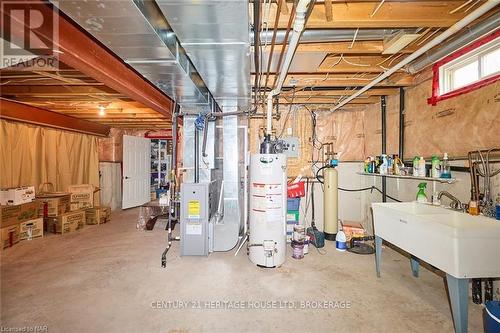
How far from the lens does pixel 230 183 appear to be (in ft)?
11.9

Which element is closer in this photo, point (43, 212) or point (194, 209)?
point (194, 209)

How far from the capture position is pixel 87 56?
1.89m

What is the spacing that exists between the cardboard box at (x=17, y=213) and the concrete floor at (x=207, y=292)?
0.49 meters

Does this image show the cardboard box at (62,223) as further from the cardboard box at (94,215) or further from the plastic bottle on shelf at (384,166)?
the plastic bottle on shelf at (384,166)

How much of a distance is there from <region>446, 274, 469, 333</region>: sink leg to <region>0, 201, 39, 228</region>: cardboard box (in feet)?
18.2

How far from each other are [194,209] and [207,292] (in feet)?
3.88

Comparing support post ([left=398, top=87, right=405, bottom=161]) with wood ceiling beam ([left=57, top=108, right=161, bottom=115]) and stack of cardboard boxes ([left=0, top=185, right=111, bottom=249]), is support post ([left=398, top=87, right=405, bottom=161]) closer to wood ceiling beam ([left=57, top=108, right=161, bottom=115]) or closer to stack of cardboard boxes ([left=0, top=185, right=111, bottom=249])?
wood ceiling beam ([left=57, top=108, right=161, bottom=115])

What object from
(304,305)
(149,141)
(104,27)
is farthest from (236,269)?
(149,141)

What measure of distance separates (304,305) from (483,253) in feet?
4.63

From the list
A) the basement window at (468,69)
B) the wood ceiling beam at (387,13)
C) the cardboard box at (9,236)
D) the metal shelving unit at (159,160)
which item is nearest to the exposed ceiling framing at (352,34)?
the wood ceiling beam at (387,13)

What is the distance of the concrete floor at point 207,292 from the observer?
1.96m

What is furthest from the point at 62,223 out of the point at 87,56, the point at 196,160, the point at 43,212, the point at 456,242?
the point at 456,242

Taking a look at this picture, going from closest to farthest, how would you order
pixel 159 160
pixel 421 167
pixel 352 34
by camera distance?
pixel 352 34 < pixel 421 167 < pixel 159 160

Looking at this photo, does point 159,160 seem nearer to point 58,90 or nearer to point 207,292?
point 58,90
